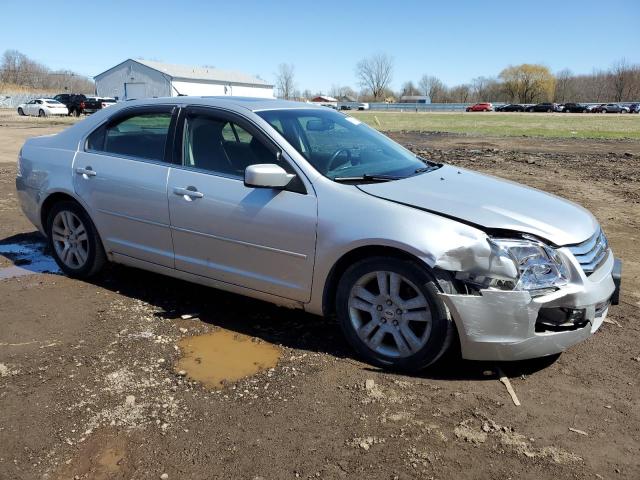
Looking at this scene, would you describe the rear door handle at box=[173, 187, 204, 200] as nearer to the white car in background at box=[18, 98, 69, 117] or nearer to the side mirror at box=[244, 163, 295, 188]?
the side mirror at box=[244, 163, 295, 188]

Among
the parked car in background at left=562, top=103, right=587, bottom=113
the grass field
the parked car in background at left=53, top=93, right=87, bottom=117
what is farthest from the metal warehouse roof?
the parked car in background at left=562, top=103, right=587, bottom=113

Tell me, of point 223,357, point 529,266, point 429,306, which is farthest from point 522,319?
point 223,357

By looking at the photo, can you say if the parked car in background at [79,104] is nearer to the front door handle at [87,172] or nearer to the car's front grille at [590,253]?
the front door handle at [87,172]

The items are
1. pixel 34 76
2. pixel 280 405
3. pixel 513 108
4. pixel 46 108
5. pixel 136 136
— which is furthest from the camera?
pixel 34 76

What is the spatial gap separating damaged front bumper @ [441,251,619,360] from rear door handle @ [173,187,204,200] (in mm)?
1997

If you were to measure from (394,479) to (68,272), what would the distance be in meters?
3.97

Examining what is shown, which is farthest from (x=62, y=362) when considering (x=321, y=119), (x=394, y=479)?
(x=321, y=119)

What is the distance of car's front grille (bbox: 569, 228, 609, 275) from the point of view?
11.3 ft

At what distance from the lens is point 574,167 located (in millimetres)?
13461

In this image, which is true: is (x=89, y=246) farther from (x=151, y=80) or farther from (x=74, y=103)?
(x=151, y=80)

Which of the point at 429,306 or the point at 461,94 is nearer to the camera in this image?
the point at 429,306

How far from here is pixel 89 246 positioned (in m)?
5.15

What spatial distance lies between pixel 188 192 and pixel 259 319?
1.15 metres

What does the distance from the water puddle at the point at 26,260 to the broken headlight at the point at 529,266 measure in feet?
14.3
